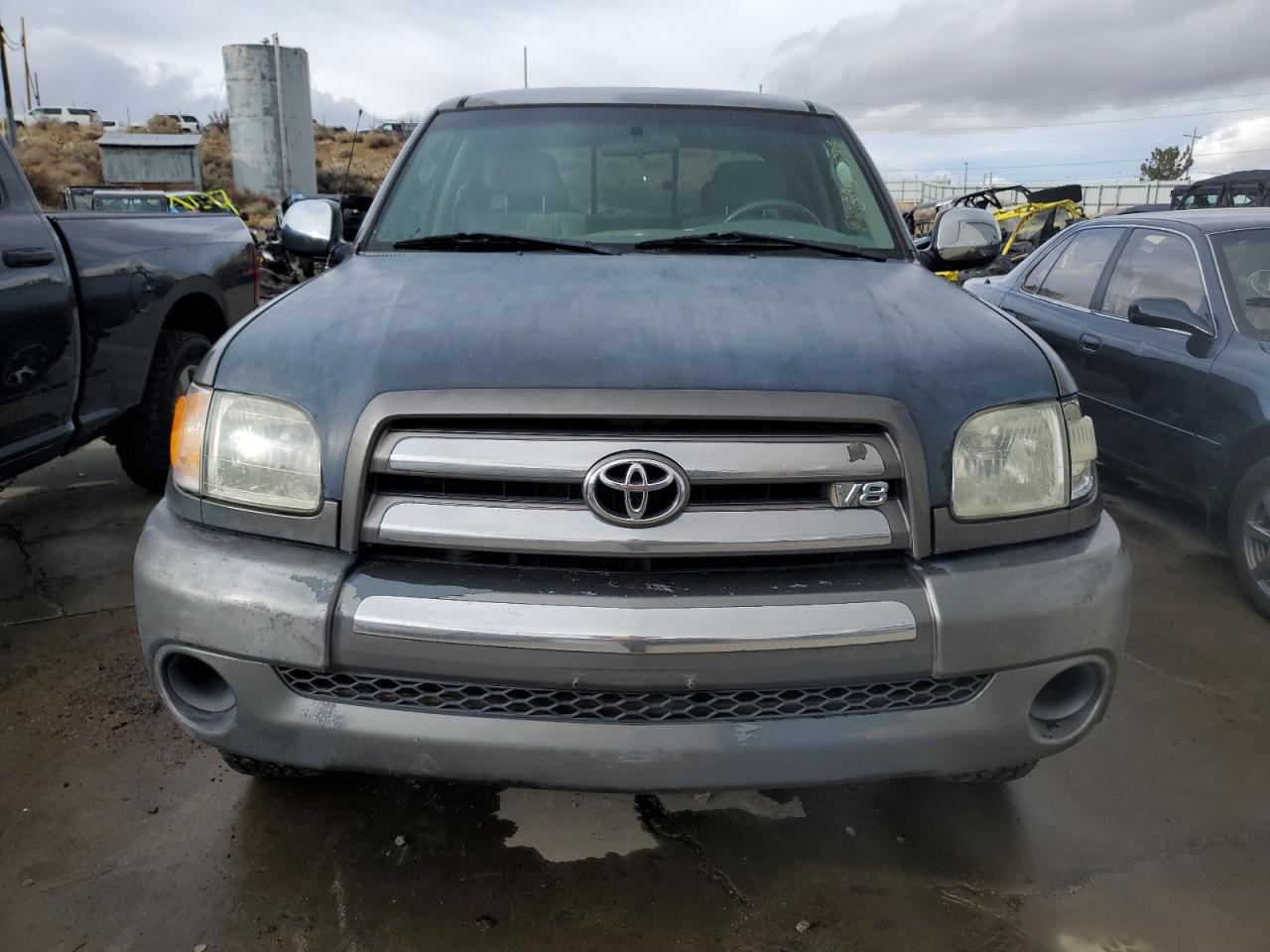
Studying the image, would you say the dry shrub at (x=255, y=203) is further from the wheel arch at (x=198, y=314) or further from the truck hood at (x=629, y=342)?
the truck hood at (x=629, y=342)

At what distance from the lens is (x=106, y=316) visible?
387 centimetres

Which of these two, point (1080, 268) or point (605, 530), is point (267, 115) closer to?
point (1080, 268)

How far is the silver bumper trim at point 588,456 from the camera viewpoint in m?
1.69

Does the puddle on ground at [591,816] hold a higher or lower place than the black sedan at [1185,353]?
lower

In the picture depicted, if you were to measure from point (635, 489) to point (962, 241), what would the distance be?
188cm

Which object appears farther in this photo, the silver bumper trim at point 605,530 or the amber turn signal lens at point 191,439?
the amber turn signal lens at point 191,439

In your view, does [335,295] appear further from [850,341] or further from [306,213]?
[850,341]

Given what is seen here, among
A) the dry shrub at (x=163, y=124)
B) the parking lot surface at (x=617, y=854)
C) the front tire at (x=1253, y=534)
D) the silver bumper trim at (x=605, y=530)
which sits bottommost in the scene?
the parking lot surface at (x=617, y=854)

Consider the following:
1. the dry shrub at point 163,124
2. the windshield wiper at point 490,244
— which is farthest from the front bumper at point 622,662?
the dry shrub at point 163,124

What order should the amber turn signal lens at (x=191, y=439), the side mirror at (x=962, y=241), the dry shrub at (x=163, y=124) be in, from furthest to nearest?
the dry shrub at (x=163, y=124)
the side mirror at (x=962, y=241)
the amber turn signal lens at (x=191, y=439)

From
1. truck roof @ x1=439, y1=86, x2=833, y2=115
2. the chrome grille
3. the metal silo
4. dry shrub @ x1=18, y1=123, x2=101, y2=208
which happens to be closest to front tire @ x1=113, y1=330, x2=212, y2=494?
truck roof @ x1=439, y1=86, x2=833, y2=115

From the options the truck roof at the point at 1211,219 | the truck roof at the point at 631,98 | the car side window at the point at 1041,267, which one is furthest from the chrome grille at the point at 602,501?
the car side window at the point at 1041,267

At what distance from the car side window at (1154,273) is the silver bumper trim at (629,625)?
11.0 feet

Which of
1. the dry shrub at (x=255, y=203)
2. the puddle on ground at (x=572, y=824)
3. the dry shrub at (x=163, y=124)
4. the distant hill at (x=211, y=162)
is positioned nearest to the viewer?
the puddle on ground at (x=572, y=824)
